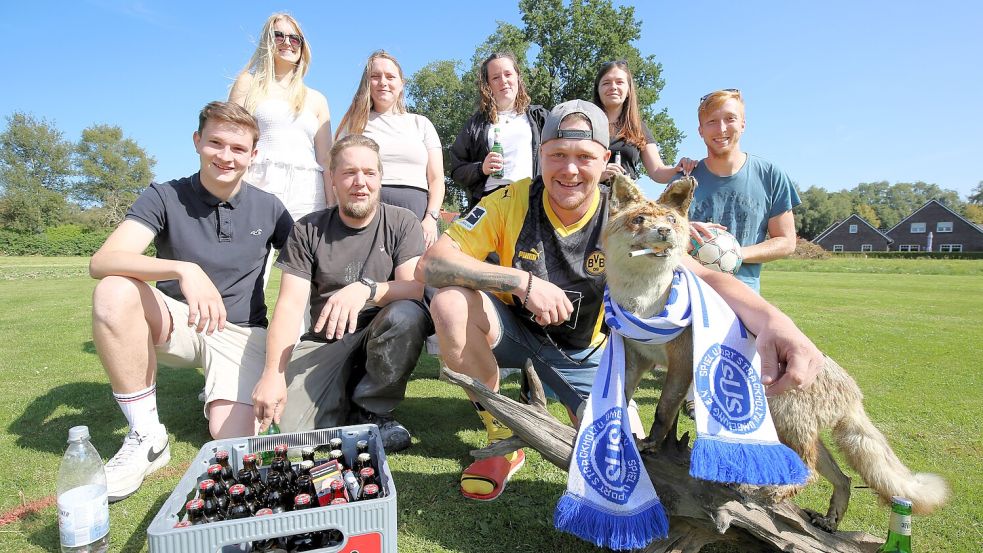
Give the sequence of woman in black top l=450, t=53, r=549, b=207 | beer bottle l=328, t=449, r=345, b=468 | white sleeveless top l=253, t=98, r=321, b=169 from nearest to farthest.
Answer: beer bottle l=328, t=449, r=345, b=468
white sleeveless top l=253, t=98, r=321, b=169
woman in black top l=450, t=53, r=549, b=207

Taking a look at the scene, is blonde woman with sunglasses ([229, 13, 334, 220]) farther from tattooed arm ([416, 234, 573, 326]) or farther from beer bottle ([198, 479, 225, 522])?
beer bottle ([198, 479, 225, 522])

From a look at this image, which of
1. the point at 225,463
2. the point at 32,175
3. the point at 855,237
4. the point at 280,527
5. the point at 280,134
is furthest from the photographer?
the point at 855,237

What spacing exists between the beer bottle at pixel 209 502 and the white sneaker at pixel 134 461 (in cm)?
100

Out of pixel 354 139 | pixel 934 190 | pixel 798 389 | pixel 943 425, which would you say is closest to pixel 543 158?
pixel 354 139

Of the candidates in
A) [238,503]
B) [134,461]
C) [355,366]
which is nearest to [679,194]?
[238,503]

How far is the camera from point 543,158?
9.98 feet

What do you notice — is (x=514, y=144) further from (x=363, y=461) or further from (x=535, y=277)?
(x=363, y=461)

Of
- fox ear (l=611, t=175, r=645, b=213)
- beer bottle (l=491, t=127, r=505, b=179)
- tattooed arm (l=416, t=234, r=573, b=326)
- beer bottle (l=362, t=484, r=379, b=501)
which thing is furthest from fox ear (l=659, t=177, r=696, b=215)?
beer bottle (l=491, t=127, r=505, b=179)

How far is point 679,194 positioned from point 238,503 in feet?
7.87

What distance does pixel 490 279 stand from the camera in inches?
116

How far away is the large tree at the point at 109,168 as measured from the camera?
194 feet

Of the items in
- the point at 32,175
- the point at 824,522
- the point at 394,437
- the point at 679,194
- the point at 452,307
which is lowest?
the point at 394,437

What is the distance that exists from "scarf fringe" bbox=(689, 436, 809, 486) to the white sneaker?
300cm

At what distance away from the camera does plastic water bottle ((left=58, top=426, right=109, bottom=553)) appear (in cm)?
218
